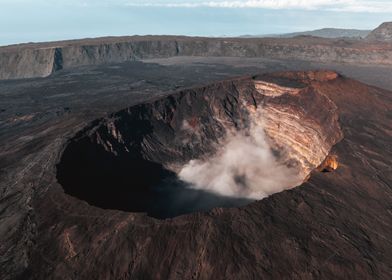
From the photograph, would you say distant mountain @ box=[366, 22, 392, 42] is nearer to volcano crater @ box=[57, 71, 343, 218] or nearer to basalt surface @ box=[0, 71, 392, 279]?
volcano crater @ box=[57, 71, 343, 218]

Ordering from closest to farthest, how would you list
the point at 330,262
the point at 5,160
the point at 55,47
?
the point at 330,262 < the point at 5,160 < the point at 55,47

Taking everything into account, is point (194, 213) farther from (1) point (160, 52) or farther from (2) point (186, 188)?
(1) point (160, 52)

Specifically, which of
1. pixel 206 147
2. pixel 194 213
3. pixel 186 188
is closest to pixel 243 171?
pixel 206 147

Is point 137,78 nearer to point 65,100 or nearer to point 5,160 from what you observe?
point 65,100

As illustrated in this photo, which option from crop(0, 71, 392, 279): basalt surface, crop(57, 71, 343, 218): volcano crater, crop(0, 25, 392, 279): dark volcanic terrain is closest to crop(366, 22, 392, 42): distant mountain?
crop(0, 25, 392, 279): dark volcanic terrain

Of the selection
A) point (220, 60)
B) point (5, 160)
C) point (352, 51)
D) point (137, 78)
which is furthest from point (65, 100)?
point (352, 51)

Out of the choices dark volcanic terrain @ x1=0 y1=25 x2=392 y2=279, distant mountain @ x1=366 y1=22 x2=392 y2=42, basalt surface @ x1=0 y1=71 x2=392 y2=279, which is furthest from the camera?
distant mountain @ x1=366 y1=22 x2=392 y2=42
